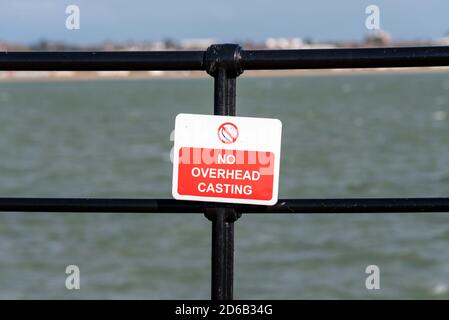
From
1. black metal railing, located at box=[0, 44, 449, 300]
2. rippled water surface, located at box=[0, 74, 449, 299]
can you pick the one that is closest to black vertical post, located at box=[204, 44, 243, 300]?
black metal railing, located at box=[0, 44, 449, 300]

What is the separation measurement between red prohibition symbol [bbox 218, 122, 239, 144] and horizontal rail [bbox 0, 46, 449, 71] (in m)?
0.15

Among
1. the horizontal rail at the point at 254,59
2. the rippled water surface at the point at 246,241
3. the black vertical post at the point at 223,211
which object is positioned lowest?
the black vertical post at the point at 223,211

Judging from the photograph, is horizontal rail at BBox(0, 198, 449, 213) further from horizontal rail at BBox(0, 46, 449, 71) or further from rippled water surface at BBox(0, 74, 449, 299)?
rippled water surface at BBox(0, 74, 449, 299)

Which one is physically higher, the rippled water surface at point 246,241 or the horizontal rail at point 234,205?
the rippled water surface at point 246,241

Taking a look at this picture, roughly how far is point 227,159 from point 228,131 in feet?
0.23

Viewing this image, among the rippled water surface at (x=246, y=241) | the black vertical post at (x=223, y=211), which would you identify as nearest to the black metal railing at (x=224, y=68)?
the black vertical post at (x=223, y=211)

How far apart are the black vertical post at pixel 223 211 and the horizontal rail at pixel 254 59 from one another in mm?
26

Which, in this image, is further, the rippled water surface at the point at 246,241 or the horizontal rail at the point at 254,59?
the rippled water surface at the point at 246,241

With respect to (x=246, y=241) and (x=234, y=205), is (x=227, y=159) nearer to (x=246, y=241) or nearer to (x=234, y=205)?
(x=234, y=205)

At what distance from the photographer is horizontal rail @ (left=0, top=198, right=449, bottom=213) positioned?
240 centimetres

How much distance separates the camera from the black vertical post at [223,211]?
2400mm

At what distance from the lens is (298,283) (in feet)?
44.9

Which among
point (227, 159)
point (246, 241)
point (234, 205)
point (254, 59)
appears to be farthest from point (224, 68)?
point (246, 241)

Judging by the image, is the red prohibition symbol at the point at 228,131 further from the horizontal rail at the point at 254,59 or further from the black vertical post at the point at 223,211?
the horizontal rail at the point at 254,59
